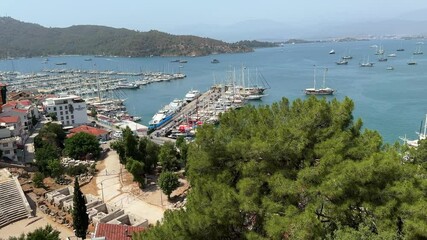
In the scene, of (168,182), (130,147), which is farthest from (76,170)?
(168,182)

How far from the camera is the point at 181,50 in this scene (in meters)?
140

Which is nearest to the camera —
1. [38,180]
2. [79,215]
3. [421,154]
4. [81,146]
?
[421,154]

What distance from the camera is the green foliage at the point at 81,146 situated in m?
24.5

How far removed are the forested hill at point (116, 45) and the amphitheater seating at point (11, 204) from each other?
123751 millimetres

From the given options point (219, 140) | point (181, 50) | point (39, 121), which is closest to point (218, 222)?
point (219, 140)

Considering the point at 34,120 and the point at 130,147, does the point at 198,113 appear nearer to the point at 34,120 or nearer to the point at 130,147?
the point at 34,120

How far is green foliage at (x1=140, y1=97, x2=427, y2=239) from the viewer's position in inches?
238

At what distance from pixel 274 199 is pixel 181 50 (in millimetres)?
136602

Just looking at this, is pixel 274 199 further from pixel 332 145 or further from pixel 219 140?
pixel 219 140

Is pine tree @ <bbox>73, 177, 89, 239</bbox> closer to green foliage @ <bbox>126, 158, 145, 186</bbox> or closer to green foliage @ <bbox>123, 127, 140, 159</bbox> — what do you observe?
green foliage @ <bbox>126, 158, 145, 186</bbox>

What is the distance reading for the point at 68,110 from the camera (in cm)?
3503

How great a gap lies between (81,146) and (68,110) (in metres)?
11.7

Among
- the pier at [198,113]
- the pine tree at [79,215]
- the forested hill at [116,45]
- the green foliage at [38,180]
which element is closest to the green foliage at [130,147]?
the green foliage at [38,180]

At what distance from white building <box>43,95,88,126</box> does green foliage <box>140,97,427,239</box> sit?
29355mm
